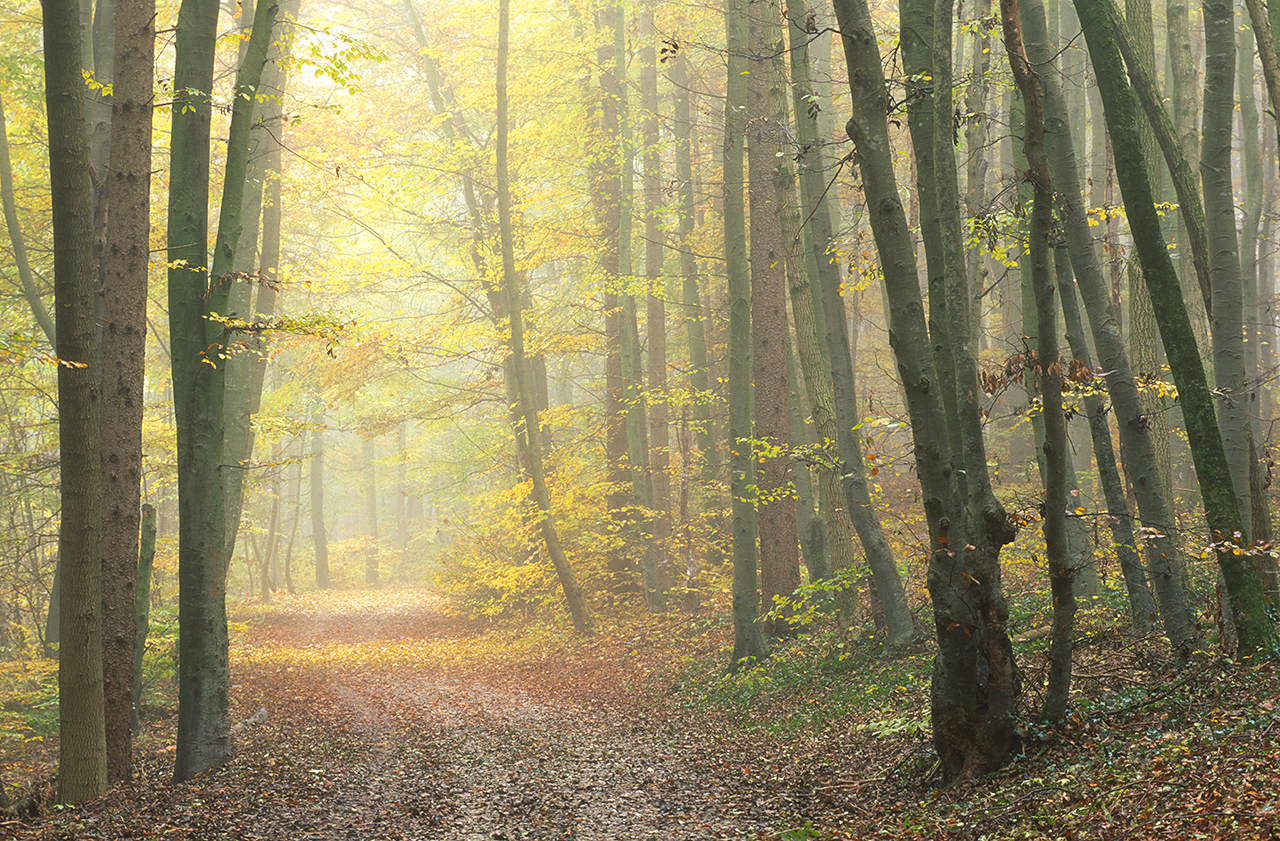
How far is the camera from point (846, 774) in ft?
20.9

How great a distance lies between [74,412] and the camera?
20.6 feet

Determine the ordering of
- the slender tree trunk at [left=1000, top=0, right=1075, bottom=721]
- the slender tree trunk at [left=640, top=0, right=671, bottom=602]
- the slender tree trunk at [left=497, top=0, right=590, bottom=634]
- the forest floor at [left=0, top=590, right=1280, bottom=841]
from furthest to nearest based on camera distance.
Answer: the slender tree trunk at [left=640, top=0, right=671, bottom=602] → the slender tree trunk at [left=497, top=0, right=590, bottom=634] → the slender tree trunk at [left=1000, top=0, right=1075, bottom=721] → the forest floor at [left=0, top=590, right=1280, bottom=841]

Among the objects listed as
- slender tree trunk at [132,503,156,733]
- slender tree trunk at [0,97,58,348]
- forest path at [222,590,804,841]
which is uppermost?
slender tree trunk at [0,97,58,348]

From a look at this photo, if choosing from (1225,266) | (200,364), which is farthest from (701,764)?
(1225,266)

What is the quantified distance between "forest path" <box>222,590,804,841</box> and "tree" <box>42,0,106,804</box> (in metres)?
1.61

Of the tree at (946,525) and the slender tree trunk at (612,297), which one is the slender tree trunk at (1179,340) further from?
the slender tree trunk at (612,297)

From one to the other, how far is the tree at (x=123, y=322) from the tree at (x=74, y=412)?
123cm

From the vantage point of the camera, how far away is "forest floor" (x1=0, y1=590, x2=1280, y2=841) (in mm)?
4336

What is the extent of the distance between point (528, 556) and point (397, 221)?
7728 millimetres

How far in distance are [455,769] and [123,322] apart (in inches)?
203

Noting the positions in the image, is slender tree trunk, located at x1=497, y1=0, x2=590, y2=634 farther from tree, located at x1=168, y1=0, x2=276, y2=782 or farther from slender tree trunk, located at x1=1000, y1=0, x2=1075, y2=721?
slender tree trunk, located at x1=1000, y1=0, x2=1075, y2=721

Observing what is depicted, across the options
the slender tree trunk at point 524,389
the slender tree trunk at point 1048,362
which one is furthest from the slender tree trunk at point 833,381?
the slender tree trunk at point 524,389

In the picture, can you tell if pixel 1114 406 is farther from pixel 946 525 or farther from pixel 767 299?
pixel 767 299

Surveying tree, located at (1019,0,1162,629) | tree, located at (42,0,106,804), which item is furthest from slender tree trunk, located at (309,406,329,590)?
tree, located at (1019,0,1162,629)
